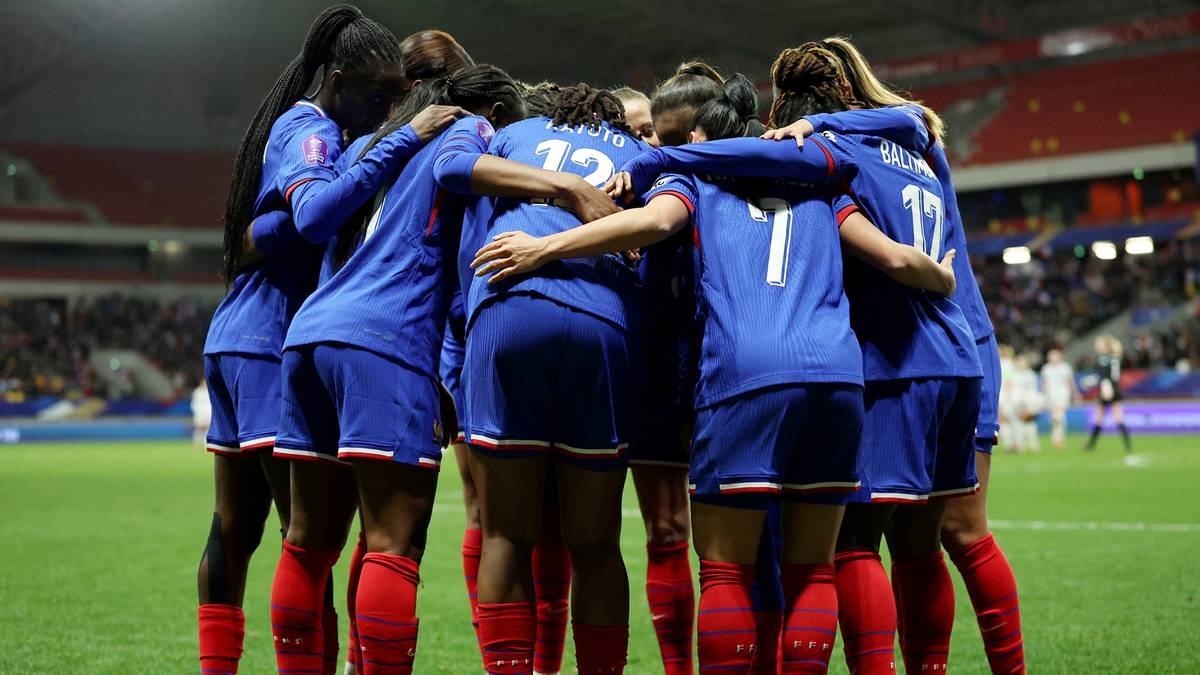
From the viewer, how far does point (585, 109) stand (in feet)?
11.5

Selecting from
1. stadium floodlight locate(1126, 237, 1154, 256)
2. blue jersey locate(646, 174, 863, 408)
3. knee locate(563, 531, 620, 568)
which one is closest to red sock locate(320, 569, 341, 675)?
knee locate(563, 531, 620, 568)

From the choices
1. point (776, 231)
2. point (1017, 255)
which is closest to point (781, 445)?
point (776, 231)

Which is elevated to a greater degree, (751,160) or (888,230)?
(751,160)

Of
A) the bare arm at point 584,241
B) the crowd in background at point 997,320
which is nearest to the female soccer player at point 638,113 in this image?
the bare arm at point 584,241

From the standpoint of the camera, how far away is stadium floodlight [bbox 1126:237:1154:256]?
34.4 m

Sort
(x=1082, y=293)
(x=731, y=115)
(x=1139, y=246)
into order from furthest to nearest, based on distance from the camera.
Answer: (x=1082, y=293)
(x=1139, y=246)
(x=731, y=115)

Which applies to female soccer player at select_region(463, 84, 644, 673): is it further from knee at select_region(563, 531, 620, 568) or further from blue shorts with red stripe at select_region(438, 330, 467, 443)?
blue shorts with red stripe at select_region(438, 330, 467, 443)

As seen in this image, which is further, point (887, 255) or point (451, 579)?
point (451, 579)

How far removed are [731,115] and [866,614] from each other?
59.3 inches

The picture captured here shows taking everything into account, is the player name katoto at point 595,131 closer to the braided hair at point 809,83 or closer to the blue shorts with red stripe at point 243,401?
the braided hair at point 809,83

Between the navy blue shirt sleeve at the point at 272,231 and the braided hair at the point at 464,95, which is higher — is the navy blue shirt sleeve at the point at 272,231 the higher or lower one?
the lower one

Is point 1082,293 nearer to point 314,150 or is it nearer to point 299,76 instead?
point 299,76

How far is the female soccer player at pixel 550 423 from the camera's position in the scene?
3.18 m

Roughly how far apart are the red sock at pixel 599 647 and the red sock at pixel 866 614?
63 cm
